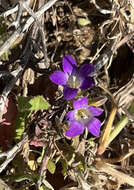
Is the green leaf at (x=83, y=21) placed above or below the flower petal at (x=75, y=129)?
above

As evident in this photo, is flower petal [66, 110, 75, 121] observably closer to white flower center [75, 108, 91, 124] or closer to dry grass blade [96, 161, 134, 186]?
white flower center [75, 108, 91, 124]

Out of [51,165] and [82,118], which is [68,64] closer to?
[82,118]

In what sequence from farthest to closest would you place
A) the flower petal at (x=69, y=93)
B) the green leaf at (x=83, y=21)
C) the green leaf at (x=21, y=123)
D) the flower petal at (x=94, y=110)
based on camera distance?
the green leaf at (x=83, y=21) → the green leaf at (x=21, y=123) → the flower petal at (x=94, y=110) → the flower petal at (x=69, y=93)

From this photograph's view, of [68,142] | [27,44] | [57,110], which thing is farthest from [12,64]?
[68,142]

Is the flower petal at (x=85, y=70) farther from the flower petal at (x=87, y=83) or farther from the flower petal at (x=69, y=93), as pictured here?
the flower petal at (x=69, y=93)

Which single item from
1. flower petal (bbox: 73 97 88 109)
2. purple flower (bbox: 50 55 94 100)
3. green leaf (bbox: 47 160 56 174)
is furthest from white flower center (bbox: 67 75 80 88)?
green leaf (bbox: 47 160 56 174)

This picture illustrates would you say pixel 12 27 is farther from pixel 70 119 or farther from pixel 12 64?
pixel 70 119

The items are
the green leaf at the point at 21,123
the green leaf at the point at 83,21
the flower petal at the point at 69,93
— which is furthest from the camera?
the green leaf at the point at 83,21

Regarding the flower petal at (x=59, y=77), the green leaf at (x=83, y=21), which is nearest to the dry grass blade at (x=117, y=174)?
the flower petal at (x=59, y=77)
